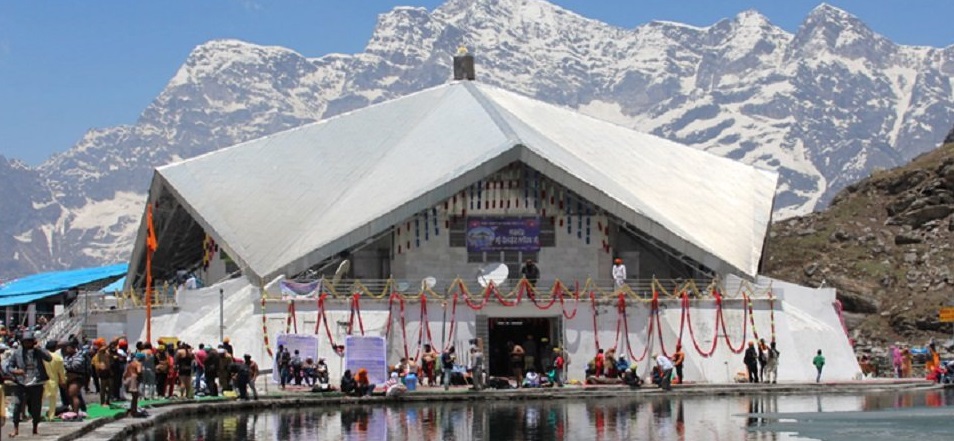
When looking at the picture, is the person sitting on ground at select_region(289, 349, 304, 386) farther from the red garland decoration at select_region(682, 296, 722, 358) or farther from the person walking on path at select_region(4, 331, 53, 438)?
the person walking on path at select_region(4, 331, 53, 438)

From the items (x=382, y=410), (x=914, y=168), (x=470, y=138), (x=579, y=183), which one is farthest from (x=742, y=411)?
(x=914, y=168)

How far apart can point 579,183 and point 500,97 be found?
12486 millimetres

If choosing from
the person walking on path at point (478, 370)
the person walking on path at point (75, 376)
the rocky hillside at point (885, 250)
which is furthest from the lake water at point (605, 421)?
the rocky hillside at point (885, 250)

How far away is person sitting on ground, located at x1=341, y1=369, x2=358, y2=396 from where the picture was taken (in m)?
44.9

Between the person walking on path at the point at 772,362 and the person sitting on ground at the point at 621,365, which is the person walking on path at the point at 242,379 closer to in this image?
the person sitting on ground at the point at 621,365

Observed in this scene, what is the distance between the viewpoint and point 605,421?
116 feet

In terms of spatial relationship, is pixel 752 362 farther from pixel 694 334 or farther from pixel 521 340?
pixel 521 340

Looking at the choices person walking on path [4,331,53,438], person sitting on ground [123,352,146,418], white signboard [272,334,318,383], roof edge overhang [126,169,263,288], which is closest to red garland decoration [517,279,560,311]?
white signboard [272,334,318,383]

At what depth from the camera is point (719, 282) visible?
179 ft

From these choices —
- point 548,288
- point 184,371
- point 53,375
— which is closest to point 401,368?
point 184,371

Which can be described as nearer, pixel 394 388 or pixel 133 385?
pixel 133 385

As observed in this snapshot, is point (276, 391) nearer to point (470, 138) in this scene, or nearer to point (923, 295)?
point (470, 138)

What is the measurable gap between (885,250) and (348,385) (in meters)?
59.4

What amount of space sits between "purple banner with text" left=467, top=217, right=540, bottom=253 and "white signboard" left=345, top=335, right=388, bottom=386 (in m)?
10.5
